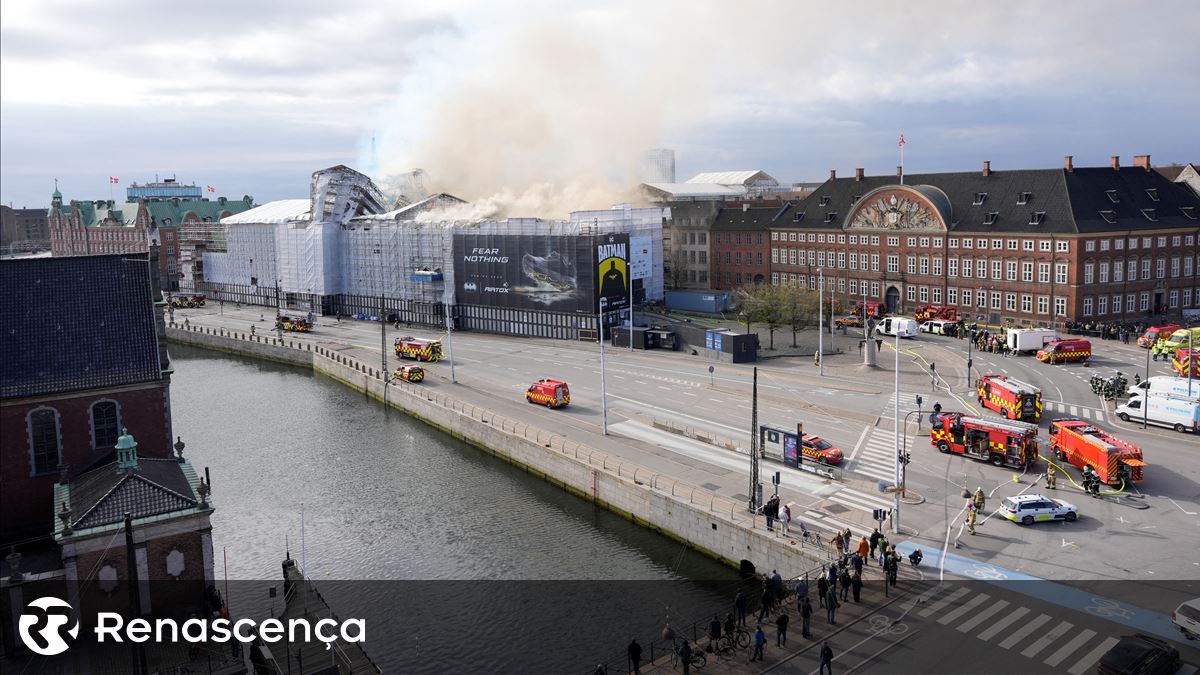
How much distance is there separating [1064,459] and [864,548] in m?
18.1

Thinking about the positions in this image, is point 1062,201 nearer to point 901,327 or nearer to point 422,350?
point 901,327

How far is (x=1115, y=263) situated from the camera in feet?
280

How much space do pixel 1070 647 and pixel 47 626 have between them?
31948 mm

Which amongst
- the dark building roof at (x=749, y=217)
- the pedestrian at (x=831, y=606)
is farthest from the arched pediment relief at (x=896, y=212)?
the pedestrian at (x=831, y=606)

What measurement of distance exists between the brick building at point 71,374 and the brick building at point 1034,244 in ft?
253

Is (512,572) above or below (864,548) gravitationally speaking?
below

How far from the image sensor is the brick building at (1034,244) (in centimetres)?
8488

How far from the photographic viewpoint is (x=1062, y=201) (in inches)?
3391

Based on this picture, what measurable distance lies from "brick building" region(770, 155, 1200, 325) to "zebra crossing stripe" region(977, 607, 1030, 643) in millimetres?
62832

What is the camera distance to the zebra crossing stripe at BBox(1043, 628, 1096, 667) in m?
26.7

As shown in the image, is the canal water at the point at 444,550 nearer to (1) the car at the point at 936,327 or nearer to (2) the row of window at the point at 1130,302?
(1) the car at the point at 936,327

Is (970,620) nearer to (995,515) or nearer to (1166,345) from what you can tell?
(995,515)

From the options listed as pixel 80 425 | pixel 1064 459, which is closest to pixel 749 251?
pixel 1064 459

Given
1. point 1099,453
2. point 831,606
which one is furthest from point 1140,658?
point 1099,453
